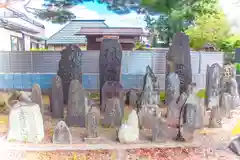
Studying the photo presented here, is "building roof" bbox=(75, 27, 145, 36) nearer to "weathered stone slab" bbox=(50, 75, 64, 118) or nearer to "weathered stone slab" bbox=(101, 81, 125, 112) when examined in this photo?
"weathered stone slab" bbox=(101, 81, 125, 112)

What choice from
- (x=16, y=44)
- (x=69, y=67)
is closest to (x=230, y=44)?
(x=69, y=67)

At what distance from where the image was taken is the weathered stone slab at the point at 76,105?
4.36 m

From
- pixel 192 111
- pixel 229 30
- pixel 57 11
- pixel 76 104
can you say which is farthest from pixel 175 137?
pixel 229 30

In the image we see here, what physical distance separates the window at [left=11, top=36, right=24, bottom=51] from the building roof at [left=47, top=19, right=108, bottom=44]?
1001mm

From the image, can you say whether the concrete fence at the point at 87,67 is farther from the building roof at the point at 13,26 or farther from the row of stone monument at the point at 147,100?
the row of stone monument at the point at 147,100

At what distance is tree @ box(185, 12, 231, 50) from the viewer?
7655mm

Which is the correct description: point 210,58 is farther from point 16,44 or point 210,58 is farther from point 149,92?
point 16,44

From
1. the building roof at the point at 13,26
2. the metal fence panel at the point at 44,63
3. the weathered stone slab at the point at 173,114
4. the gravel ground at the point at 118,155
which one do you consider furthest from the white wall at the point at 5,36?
the weathered stone slab at the point at 173,114

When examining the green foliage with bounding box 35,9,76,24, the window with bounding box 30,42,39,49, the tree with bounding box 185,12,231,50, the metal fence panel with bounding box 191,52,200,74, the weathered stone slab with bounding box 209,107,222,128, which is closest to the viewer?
the weathered stone slab with bounding box 209,107,222,128

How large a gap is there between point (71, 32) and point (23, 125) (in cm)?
435

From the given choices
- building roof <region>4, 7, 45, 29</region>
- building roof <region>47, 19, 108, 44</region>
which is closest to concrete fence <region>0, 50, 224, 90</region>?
building roof <region>47, 19, 108, 44</region>

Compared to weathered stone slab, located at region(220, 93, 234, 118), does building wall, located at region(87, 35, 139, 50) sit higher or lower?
higher

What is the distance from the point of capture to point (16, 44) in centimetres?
784

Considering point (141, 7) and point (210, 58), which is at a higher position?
point (141, 7)
